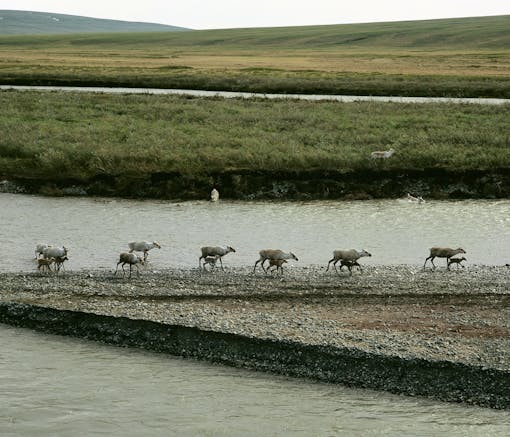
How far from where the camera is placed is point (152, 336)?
17.2 metres

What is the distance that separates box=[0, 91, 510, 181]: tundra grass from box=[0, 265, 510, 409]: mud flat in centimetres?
1405

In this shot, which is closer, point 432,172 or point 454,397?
point 454,397

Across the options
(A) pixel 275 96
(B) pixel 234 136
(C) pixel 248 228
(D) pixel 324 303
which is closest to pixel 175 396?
(D) pixel 324 303

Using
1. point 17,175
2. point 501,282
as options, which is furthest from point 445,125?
point 501,282

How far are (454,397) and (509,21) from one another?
194916 millimetres

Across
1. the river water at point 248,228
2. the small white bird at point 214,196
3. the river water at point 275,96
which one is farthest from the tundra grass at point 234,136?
the river water at point 275,96

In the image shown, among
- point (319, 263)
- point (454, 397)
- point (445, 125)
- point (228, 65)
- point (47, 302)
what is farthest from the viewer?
point (228, 65)

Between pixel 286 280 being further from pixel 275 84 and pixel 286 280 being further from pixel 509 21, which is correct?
pixel 509 21

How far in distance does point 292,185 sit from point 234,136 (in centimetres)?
891

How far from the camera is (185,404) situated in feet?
48.6

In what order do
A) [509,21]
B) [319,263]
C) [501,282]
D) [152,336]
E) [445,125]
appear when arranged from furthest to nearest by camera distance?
[509,21] → [445,125] → [319,263] → [501,282] → [152,336]

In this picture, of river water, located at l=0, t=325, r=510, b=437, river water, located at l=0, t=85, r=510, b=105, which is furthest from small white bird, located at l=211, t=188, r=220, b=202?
river water, located at l=0, t=85, r=510, b=105

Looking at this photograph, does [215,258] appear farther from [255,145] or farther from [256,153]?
[255,145]

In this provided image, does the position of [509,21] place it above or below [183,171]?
above
